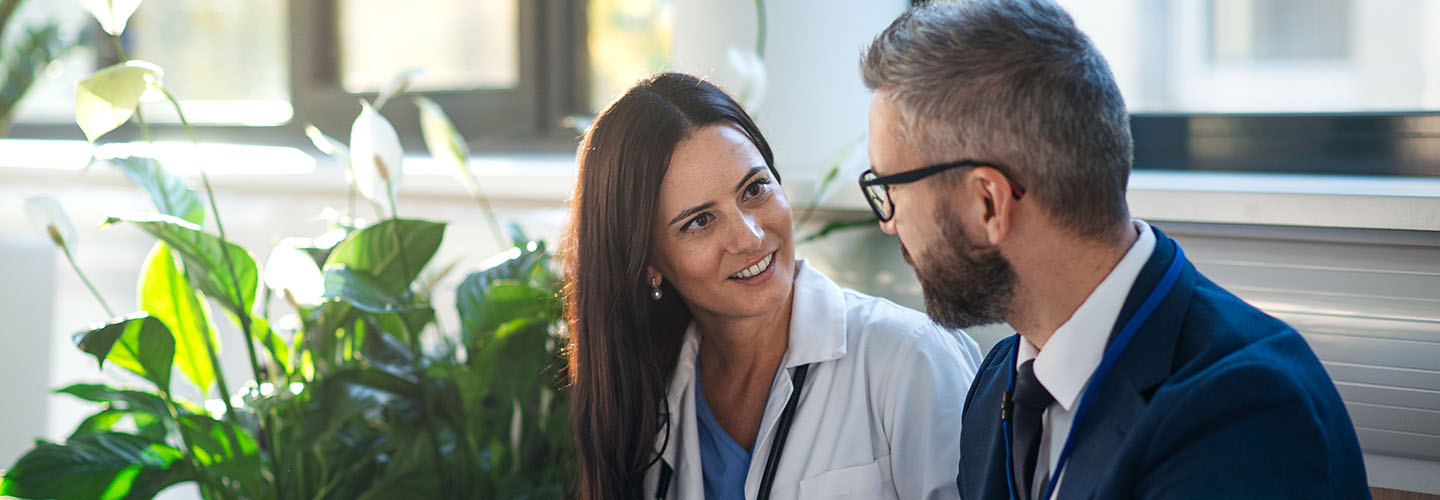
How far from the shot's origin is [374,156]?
5.41ft

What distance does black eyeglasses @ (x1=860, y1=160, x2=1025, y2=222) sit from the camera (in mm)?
1017

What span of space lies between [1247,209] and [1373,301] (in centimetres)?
20

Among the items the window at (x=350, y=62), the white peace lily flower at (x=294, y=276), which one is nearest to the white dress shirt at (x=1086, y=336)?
the white peace lily flower at (x=294, y=276)

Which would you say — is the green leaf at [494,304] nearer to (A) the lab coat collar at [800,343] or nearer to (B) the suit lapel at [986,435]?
(A) the lab coat collar at [800,343]

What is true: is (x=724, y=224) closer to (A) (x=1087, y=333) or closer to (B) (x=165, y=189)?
(A) (x=1087, y=333)

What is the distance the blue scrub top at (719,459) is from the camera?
1.59 m

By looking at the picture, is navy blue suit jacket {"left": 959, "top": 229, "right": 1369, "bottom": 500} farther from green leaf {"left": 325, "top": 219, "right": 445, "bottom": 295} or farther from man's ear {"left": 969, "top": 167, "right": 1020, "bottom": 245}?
green leaf {"left": 325, "top": 219, "right": 445, "bottom": 295}

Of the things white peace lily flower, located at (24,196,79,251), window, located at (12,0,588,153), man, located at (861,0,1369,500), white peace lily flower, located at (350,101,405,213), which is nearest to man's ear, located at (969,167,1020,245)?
man, located at (861,0,1369,500)

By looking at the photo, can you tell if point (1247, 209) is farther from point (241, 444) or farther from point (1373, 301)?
point (241, 444)

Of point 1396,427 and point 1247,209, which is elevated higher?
point 1247,209

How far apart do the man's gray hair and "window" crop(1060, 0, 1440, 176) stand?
2.82 feet

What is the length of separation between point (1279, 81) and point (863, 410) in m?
1.09

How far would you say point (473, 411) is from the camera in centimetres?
182

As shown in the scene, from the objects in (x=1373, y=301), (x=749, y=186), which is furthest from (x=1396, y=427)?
(x=749, y=186)
